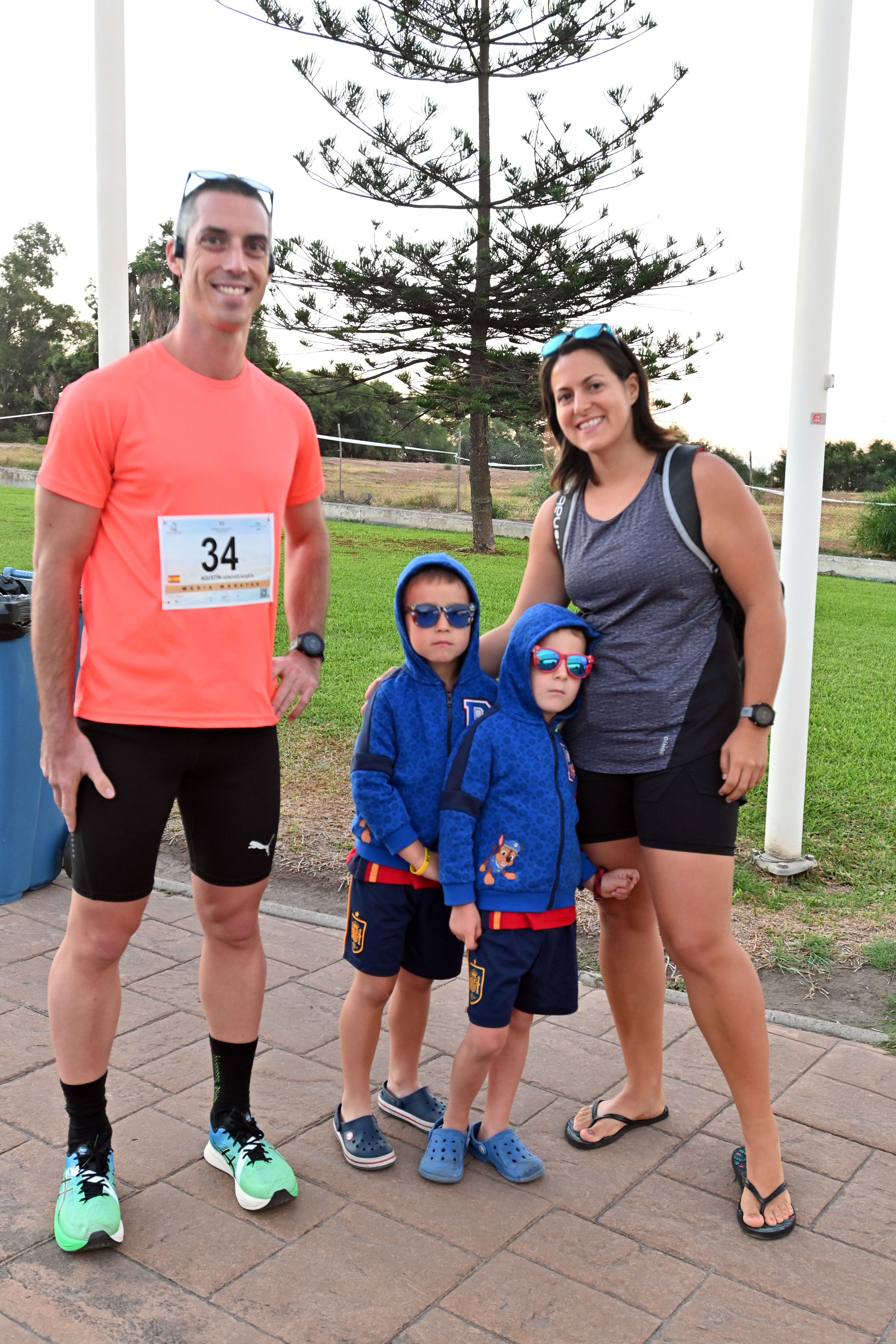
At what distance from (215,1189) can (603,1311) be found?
2.90 ft

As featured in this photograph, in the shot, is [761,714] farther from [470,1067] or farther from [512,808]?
[470,1067]

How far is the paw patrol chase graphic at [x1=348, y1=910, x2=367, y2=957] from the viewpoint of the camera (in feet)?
8.42

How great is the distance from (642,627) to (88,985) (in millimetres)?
1378

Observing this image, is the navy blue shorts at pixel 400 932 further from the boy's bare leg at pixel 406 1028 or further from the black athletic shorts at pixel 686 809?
the black athletic shorts at pixel 686 809

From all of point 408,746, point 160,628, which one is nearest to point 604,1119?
point 408,746

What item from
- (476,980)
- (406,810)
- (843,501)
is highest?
(843,501)

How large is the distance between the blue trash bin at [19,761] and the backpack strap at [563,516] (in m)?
2.10

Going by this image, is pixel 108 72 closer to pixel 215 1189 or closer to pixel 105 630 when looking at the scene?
pixel 105 630

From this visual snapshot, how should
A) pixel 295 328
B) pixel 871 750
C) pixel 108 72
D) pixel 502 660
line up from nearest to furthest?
pixel 502 660 < pixel 108 72 < pixel 871 750 < pixel 295 328

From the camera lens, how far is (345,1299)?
7.07 ft

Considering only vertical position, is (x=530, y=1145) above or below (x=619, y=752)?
below

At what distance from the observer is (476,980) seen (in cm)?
247

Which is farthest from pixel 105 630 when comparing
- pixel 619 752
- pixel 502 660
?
pixel 619 752

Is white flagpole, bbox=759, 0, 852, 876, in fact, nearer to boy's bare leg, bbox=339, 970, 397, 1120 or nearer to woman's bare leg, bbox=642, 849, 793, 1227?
woman's bare leg, bbox=642, 849, 793, 1227
